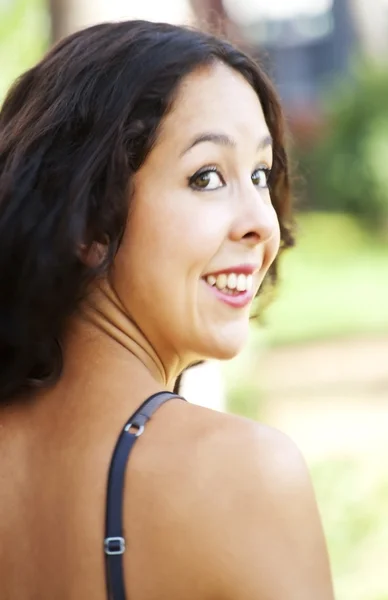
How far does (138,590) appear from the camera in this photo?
176cm

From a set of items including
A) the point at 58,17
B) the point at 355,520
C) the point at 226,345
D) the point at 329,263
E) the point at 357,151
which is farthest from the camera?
the point at 357,151

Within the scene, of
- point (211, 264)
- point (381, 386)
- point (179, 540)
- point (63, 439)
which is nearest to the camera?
point (179, 540)

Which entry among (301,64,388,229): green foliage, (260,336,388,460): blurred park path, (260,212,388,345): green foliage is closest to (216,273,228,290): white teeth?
(260,336,388,460): blurred park path

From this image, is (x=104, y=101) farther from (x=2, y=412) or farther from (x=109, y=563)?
(x=109, y=563)

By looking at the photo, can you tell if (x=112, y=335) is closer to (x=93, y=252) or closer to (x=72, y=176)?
(x=93, y=252)

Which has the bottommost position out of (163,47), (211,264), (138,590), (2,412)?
(138,590)

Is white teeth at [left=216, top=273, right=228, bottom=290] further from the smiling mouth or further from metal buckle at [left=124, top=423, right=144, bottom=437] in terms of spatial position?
metal buckle at [left=124, top=423, right=144, bottom=437]

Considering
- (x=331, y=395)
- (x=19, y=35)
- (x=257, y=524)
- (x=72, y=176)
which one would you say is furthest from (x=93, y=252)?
(x=19, y=35)

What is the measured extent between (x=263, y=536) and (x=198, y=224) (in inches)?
21.5

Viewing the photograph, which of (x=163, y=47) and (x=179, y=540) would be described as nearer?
(x=179, y=540)

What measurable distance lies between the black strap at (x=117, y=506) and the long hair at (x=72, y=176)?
0.21 meters

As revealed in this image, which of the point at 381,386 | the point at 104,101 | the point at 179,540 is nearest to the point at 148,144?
the point at 104,101

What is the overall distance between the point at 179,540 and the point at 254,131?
2.43 ft

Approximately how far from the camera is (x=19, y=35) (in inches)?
499
